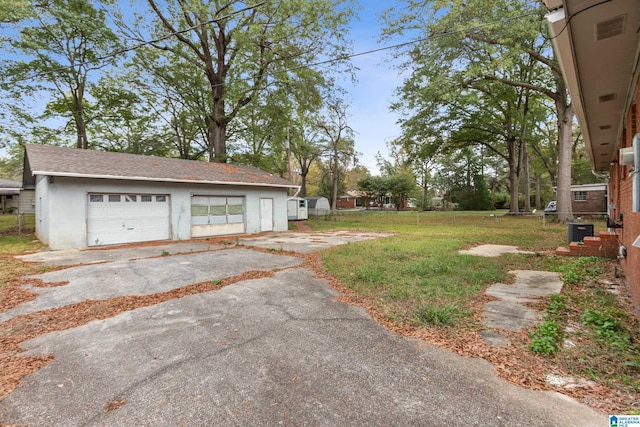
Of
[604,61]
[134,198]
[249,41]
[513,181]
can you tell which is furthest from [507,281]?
[513,181]

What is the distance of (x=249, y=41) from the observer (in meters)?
15.7

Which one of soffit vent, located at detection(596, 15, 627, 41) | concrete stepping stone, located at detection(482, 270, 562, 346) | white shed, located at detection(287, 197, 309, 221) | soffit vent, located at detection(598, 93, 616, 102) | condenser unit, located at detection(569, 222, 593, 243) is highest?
soffit vent, located at detection(596, 15, 627, 41)

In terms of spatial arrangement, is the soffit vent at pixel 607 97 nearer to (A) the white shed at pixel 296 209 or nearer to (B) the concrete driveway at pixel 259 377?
(B) the concrete driveway at pixel 259 377

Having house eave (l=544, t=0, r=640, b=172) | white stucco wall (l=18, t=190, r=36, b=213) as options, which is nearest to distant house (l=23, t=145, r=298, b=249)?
house eave (l=544, t=0, r=640, b=172)

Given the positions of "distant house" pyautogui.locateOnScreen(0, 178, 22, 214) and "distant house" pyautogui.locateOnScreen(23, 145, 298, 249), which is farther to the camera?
"distant house" pyautogui.locateOnScreen(0, 178, 22, 214)

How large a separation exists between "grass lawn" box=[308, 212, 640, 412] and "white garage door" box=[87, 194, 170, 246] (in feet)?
23.8

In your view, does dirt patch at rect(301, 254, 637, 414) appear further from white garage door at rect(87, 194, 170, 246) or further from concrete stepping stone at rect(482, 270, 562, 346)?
white garage door at rect(87, 194, 170, 246)

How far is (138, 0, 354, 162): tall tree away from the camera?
1543cm

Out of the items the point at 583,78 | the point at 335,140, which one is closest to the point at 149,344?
the point at 583,78

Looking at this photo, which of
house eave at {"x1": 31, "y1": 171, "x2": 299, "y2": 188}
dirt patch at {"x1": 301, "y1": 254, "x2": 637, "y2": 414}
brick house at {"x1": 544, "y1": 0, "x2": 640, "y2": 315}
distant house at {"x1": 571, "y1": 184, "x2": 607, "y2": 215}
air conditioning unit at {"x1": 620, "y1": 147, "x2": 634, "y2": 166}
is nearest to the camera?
dirt patch at {"x1": 301, "y1": 254, "x2": 637, "y2": 414}

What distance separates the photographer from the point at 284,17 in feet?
50.9

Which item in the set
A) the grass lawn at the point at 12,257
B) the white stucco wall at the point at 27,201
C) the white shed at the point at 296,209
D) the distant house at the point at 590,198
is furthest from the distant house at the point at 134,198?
the distant house at the point at 590,198

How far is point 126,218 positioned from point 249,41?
11.7 meters

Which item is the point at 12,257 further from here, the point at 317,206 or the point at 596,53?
the point at 317,206
